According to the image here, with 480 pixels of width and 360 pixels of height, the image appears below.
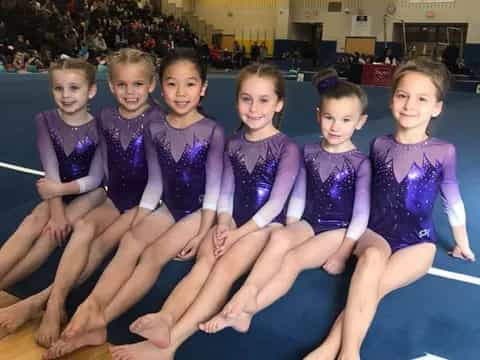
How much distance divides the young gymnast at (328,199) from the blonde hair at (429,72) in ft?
0.53

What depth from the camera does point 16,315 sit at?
6.66 feet

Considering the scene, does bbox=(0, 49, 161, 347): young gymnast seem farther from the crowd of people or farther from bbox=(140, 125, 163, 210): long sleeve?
the crowd of people

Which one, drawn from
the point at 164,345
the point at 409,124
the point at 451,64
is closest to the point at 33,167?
the point at 164,345

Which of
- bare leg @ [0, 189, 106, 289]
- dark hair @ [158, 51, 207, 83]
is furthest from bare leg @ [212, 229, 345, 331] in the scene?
bare leg @ [0, 189, 106, 289]

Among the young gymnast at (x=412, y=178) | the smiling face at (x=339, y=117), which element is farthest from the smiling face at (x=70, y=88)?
the young gymnast at (x=412, y=178)

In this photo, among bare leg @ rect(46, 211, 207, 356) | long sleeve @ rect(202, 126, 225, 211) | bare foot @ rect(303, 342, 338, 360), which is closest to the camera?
bare foot @ rect(303, 342, 338, 360)

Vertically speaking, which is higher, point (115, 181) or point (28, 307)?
point (115, 181)

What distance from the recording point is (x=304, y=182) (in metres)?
2.18

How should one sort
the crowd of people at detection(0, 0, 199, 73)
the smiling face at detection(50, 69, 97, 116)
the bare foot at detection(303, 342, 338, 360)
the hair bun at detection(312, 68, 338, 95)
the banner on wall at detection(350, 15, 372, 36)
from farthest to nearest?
the banner on wall at detection(350, 15, 372, 36) < the crowd of people at detection(0, 0, 199, 73) < the smiling face at detection(50, 69, 97, 116) < the hair bun at detection(312, 68, 338, 95) < the bare foot at detection(303, 342, 338, 360)

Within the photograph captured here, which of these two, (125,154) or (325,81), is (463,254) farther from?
(125,154)

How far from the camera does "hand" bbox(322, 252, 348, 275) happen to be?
1985 millimetres

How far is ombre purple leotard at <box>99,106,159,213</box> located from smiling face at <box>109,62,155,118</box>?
7cm

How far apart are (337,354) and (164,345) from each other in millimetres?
556

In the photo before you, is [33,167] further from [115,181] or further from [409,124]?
[409,124]
